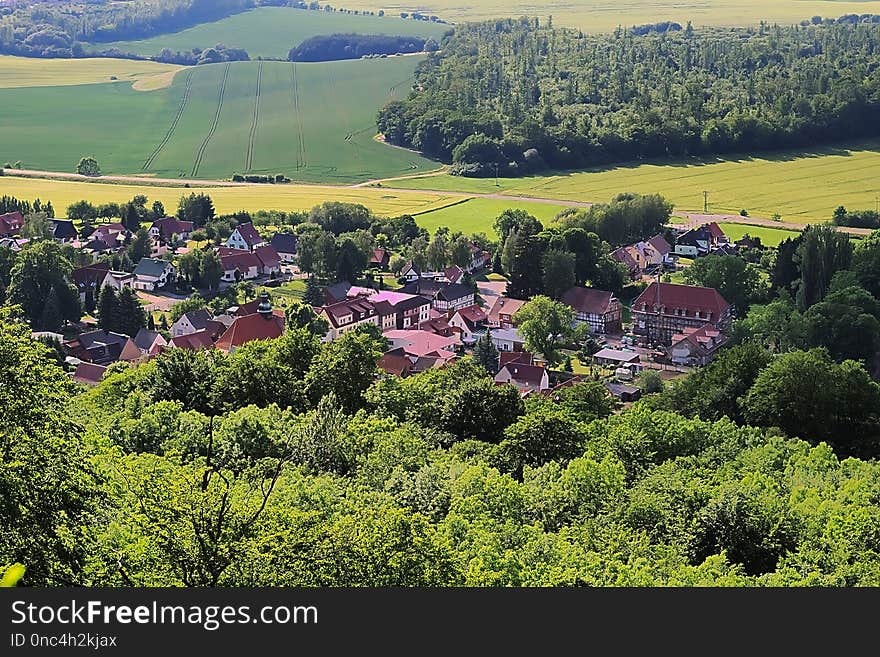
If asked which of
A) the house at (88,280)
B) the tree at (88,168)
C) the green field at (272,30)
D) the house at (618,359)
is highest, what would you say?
the green field at (272,30)

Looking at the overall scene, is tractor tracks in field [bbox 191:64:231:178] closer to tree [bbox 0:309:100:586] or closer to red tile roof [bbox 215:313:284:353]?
red tile roof [bbox 215:313:284:353]

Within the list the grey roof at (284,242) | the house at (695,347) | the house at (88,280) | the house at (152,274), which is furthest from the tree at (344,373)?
the grey roof at (284,242)

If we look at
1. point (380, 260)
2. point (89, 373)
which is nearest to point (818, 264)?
point (380, 260)

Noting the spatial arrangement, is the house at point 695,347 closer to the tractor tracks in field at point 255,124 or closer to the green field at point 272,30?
the tractor tracks in field at point 255,124

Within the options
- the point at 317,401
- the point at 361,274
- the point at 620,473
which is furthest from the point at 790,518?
the point at 361,274

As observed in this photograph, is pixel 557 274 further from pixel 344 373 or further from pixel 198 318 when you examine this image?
pixel 344 373

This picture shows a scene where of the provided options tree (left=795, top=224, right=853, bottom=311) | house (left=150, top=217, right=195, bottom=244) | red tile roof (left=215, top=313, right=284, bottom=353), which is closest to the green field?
house (left=150, top=217, right=195, bottom=244)

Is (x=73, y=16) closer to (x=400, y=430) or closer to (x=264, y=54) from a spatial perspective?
(x=264, y=54)
